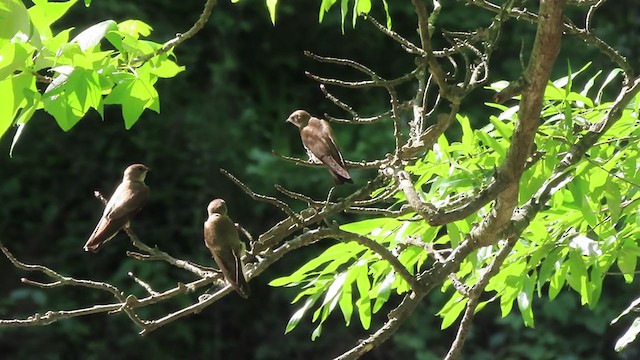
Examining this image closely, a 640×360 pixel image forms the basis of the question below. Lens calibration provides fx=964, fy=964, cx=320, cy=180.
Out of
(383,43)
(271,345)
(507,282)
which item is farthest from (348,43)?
(507,282)

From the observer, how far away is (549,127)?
1.88m

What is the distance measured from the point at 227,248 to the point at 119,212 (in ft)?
1.80

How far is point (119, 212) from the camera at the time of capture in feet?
7.89

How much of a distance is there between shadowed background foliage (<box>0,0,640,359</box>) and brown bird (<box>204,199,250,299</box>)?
3.37m

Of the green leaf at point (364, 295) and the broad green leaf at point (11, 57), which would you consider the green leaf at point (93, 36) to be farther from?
the green leaf at point (364, 295)

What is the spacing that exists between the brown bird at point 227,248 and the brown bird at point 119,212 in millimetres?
247

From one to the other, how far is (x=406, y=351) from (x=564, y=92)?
4257 millimetres

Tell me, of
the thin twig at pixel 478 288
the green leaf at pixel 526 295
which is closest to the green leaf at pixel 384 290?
the thin twig at pixel 478 288

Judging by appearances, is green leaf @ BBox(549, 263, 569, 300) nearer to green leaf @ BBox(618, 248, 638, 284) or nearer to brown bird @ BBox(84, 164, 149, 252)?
green leaf @ BBox(618, 248, 638, 284)

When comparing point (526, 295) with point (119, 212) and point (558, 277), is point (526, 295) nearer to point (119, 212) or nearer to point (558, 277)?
point (558, 277)

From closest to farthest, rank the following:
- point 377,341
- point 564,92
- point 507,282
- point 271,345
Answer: point 377,341
point 564,92
point 507,282
point 271,345

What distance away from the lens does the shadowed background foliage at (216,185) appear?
5641 millimetres

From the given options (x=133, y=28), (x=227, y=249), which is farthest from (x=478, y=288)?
(x=133, y=28)

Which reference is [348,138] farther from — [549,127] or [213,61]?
[549,127]
